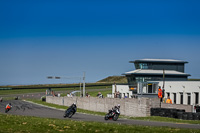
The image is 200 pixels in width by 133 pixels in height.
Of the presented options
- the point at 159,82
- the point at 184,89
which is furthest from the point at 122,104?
the point at 159,82

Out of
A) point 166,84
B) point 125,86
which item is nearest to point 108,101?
point 166,84

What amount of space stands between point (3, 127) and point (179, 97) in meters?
48.6

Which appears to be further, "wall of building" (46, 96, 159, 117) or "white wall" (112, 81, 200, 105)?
"white wall" (112, 81, 200, 105)

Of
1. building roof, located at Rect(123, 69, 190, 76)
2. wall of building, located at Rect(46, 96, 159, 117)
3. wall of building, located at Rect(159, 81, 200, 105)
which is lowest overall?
wall of building, located at Rect(46, 96, 159, 117)

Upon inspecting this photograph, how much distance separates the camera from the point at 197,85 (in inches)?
2311

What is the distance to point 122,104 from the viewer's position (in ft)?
160

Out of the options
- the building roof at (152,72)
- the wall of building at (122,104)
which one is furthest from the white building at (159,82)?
the wall of building at (122,104)

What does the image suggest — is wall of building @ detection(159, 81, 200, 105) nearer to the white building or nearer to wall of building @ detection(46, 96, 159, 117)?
the white building

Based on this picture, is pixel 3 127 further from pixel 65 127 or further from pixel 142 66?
pixel 142 66

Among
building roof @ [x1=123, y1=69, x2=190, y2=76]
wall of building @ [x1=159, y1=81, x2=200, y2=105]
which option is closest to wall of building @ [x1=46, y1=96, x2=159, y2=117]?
wall of building @ [x1=159, y1=81, x2=200, y2=105]

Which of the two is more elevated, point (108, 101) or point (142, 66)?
point (142, 66)

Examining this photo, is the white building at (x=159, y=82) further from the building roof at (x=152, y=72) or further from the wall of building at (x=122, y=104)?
the wall of building at (x=122, y=104)

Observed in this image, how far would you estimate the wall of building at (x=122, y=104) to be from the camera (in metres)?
40.6

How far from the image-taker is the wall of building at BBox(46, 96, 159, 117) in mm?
40594
